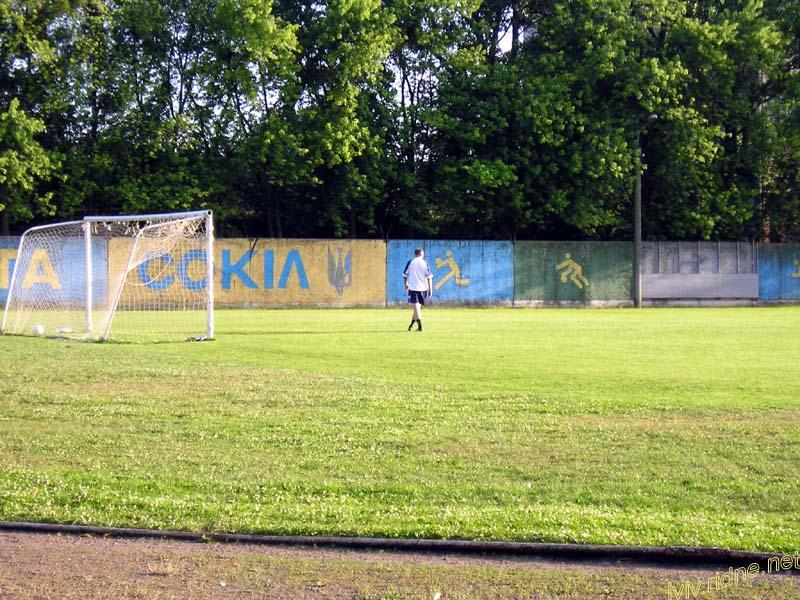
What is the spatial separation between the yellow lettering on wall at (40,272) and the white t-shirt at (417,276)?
9.85 metres

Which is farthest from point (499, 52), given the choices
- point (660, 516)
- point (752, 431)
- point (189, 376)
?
point (660, 516)

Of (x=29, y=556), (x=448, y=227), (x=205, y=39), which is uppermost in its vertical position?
(x=205, y=39)

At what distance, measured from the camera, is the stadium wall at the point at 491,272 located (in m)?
39.8

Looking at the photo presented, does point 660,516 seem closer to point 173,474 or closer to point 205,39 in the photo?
point 173,474

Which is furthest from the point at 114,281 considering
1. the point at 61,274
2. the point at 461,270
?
the point at 461,270

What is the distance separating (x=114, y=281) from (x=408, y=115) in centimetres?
1548

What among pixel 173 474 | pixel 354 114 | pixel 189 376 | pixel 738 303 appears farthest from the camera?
pixel 738 303

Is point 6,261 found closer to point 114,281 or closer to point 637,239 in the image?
point 114,281

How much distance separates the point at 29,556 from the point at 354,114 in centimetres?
3718

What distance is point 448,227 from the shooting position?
45.8m

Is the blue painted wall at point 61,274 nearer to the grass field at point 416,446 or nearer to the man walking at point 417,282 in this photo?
the man walking at point 417,282

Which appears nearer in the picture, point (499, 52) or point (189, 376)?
point (189, 376)

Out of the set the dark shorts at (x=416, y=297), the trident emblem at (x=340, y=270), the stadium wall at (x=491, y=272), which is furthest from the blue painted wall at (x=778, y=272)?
the dark shorts at (x=416, y=297)

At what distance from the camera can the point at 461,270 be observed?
42000 mm
